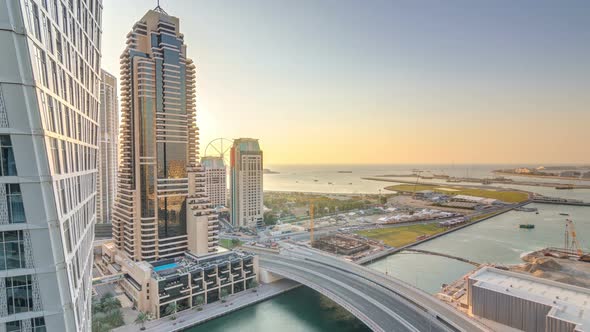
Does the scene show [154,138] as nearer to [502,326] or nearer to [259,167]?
[259,167]

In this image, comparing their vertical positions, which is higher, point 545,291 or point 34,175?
point 34,175

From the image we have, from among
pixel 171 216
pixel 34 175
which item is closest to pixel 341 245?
pixel 171 216

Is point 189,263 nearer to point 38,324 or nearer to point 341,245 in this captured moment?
point 341,245

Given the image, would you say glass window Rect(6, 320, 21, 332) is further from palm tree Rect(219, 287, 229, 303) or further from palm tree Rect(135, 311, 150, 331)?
palm tree Rect(219, 287, 229, 303)

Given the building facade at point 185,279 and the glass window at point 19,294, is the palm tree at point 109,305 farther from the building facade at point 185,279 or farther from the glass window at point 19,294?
the glass window at point 19,294

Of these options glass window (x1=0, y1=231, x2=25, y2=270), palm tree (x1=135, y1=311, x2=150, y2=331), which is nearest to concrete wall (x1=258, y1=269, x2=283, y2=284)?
palm tree (x1=135, y1=311, x2=150, y2=331)
